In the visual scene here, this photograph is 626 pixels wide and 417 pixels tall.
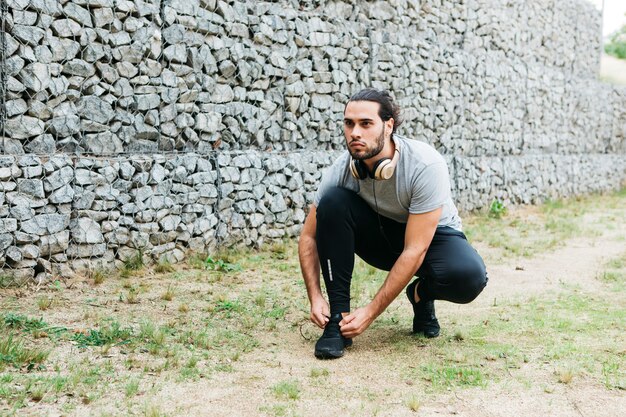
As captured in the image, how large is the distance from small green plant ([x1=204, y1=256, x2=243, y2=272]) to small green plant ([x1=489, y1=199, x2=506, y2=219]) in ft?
16.8

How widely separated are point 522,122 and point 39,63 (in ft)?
28.5

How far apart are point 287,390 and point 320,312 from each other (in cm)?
65

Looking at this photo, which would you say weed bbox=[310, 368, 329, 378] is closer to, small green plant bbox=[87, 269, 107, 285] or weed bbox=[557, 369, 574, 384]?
weed bbox=[557, 369, 574, 384]

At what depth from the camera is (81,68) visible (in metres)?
5.30

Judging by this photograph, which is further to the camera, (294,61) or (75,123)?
(294,61)

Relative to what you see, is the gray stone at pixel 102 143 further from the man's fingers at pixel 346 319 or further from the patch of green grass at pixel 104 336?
the man's fingers at pixel 346 319

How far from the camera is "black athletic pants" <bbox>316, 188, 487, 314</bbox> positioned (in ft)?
11.7

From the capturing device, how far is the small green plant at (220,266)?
588cm

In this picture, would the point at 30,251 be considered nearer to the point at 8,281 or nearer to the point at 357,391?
the point at 8,281

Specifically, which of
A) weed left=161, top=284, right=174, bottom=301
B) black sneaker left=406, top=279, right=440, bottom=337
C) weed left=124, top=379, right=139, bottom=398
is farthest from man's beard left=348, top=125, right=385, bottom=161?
weed left=161, top=284, right=174, bottom=301

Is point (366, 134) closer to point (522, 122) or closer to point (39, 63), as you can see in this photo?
point (39, 63)

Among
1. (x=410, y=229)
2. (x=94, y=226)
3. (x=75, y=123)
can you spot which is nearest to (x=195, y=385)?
(x=410, y=229)

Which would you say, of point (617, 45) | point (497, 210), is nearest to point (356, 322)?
point (497, 210)

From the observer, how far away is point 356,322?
11.5 feet
